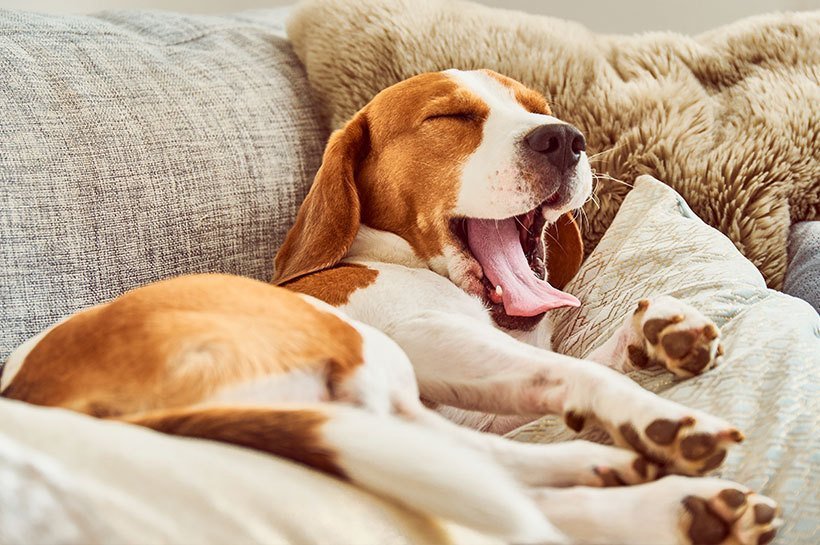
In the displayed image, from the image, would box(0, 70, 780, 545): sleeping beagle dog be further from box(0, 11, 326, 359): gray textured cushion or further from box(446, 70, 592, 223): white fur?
box(0, 11, 326, 359): gray textured cushion

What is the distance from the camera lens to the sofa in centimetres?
63

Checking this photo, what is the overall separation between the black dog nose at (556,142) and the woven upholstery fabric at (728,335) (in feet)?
0.73

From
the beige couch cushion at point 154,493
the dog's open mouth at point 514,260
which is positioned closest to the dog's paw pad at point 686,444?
the beige couch cushion at point 154,493

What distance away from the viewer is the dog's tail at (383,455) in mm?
652

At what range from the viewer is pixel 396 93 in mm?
1581

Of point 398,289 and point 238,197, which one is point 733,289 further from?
point 238,197

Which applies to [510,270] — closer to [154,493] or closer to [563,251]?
[563,251]

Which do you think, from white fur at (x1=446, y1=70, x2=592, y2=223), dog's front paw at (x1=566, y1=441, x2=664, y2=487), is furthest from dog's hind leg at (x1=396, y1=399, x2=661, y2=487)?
white fur at (x1=446, y1=70, x2=592, y2=223)

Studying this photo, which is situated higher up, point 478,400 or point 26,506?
point 26,506

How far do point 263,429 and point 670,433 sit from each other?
0.45 metres

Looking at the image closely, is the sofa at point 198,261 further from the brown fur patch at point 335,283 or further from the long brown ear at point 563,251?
the brown fur patch at point 335,283

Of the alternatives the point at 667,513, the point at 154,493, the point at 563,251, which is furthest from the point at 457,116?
the point at 154,493

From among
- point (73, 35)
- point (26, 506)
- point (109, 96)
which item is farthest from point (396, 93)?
point (26, 506)

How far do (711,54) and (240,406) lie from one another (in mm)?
1663
